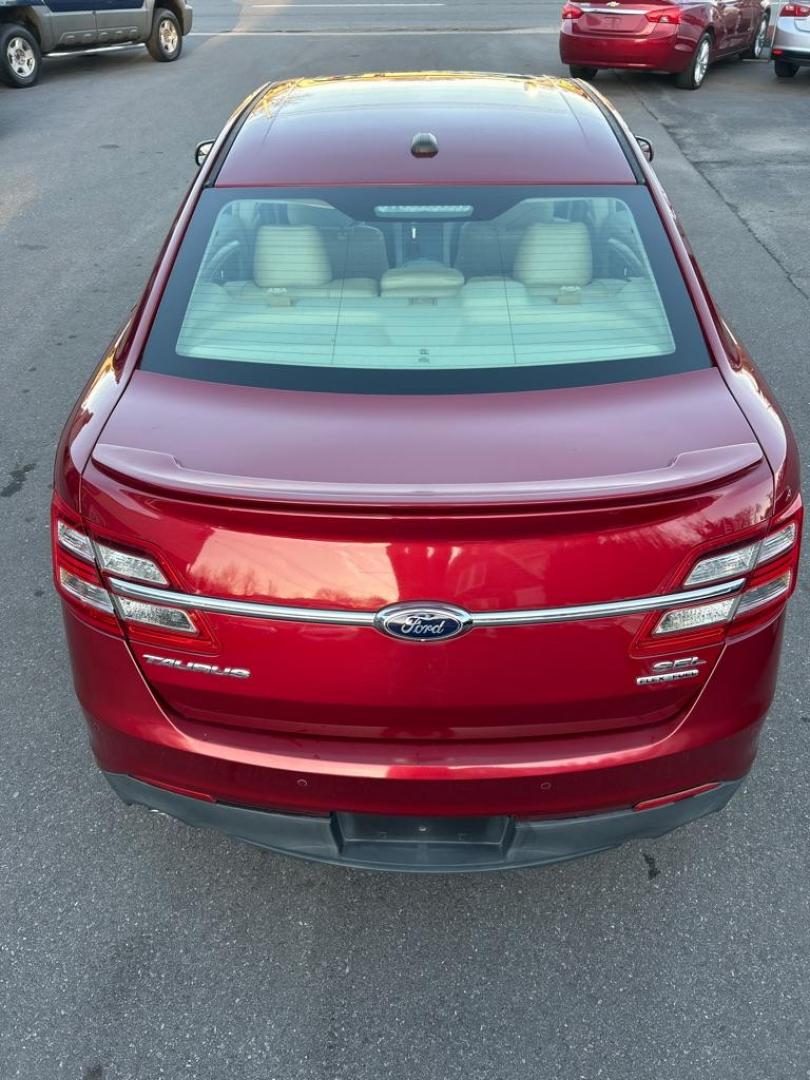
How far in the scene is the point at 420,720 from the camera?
7.11 ft

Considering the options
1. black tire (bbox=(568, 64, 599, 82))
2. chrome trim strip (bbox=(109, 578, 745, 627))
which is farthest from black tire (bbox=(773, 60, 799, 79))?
chrome trim strip (bbox=(109, 578, 745, 627))

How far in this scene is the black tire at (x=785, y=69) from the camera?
14039 mm

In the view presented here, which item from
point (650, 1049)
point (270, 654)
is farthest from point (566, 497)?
point (650, 1049)

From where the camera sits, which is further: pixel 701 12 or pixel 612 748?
pixel 701 12

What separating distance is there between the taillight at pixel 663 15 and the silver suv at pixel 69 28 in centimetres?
697

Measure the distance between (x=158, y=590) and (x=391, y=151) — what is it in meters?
1.66

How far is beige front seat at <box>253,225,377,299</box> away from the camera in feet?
9.44

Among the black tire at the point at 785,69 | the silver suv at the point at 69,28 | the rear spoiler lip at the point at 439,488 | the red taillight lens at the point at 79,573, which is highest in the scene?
the rear spoiler lip at the point at 439,488

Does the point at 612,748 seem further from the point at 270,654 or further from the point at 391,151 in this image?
the point at 391,151

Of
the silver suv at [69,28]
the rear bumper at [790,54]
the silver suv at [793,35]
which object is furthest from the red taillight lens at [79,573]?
the rear bumper at [790,54]

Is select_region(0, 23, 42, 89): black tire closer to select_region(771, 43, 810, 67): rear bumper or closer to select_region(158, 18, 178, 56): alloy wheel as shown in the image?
select_region(158, 18, 178, 56): alloy wheel

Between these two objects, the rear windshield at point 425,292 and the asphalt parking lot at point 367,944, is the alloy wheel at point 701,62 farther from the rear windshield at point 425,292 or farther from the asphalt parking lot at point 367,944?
the rear windshield at point 425,292

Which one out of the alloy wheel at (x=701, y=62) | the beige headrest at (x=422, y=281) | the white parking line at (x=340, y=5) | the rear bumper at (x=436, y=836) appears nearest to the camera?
the rear bumper at (x=436, y=836)

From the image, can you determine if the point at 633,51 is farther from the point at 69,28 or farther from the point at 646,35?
the point at 69,28
